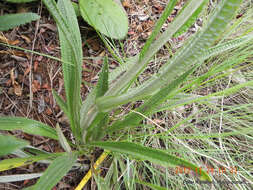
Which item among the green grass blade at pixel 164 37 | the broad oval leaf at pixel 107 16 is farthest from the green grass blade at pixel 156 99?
the broad oval leaf at pixel 107 16

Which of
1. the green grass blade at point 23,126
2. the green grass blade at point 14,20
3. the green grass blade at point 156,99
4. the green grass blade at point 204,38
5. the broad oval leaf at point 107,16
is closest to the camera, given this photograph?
the green grass blade at point 204,38

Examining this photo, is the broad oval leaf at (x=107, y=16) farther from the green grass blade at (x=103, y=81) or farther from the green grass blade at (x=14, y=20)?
the green grass blade at (x=103, y=81)

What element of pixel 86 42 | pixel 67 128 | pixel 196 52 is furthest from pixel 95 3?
pixel 196 52

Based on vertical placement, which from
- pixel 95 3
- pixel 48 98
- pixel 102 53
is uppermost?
pixel 95 3

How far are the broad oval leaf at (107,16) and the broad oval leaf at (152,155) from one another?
1.99 feet

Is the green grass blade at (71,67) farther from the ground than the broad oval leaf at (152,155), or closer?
farther from the ground

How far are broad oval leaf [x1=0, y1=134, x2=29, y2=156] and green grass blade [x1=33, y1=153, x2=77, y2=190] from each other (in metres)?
0.17

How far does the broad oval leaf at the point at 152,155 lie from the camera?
42cm

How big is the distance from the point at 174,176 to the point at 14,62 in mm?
897

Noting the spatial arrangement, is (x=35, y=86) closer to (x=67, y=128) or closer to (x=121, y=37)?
(x=67, y=128)

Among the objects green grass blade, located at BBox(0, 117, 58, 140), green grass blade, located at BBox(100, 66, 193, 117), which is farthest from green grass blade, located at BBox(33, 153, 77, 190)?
green grass blade, located at BBox(100, 66, 193, 117)

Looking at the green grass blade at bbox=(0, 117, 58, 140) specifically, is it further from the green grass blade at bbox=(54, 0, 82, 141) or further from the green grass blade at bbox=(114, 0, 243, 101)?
the green grass blade at bbox=(114, 0, 243, 101)

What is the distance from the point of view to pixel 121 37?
1089mm

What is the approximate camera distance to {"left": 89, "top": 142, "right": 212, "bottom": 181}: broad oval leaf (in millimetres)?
420
